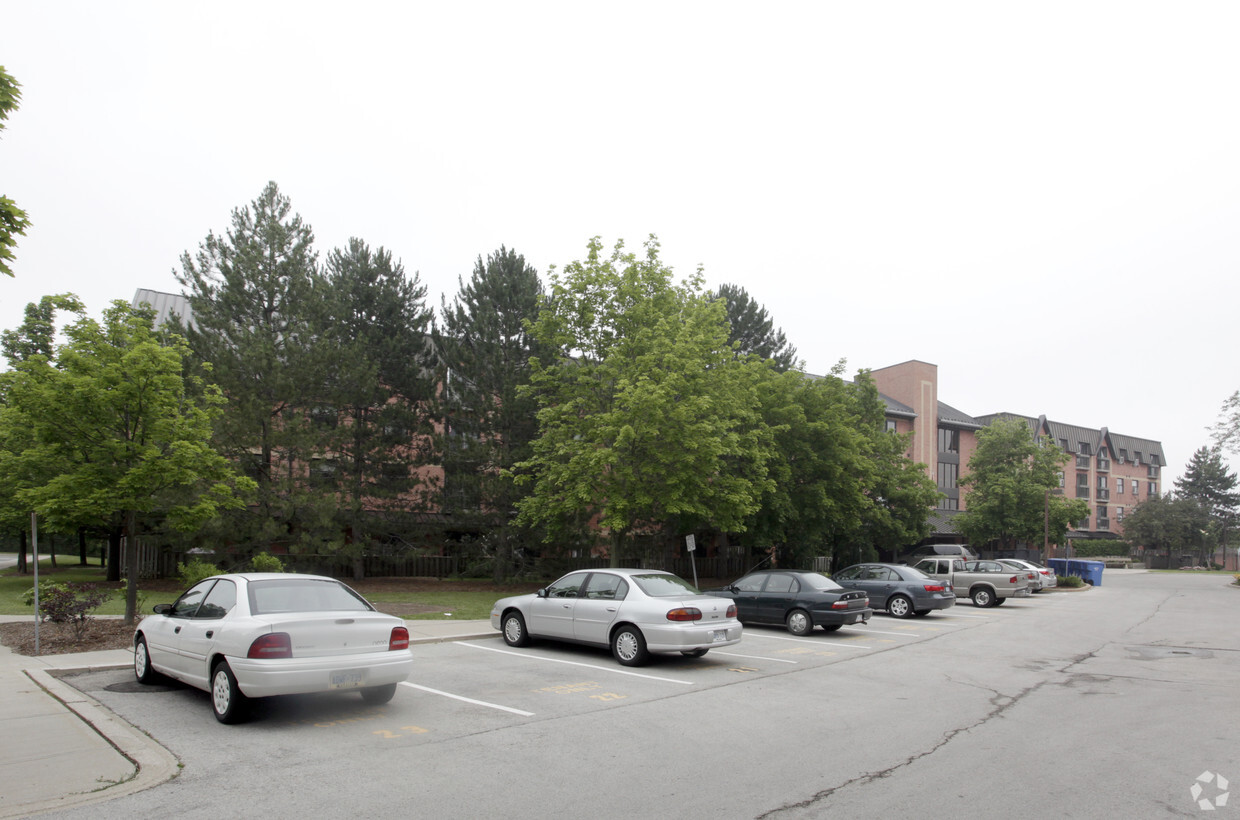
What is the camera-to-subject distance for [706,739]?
289 inches

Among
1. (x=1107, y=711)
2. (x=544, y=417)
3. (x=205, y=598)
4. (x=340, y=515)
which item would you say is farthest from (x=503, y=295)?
(x=1107, y=711)

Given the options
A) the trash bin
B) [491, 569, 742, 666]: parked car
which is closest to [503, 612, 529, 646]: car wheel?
[491, 569, 742, 666]: parked car

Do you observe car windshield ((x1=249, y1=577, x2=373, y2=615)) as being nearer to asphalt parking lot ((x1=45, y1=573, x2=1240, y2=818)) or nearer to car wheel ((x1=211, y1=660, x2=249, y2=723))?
car wheel ((x1=211, y1=660, x2=249, y2=723))

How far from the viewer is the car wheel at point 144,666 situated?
9039 millimetres

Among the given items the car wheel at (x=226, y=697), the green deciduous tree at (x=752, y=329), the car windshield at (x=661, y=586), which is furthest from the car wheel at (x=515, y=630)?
the green deciduous tree at (x=752, y=329)

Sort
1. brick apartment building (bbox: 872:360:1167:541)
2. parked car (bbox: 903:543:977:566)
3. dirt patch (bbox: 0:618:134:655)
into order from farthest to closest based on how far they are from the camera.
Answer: brick apartment building (bbox: 872:360:1167:541) < parked car (bbox: 903:543:977:566) < dirt patch (bbox: 0:618:134:655)

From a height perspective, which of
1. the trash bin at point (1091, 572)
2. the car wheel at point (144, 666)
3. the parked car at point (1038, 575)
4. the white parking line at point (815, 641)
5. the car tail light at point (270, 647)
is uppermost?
the car tail light at point (270, 647)

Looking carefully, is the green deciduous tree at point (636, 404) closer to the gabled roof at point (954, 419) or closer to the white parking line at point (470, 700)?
the white parking line at point (470, 700)

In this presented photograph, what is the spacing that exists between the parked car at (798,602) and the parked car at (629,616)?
13.6 ft

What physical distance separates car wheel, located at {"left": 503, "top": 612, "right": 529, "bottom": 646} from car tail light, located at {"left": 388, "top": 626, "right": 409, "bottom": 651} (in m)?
5.10

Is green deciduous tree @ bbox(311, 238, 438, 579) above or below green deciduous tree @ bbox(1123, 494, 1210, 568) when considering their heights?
above

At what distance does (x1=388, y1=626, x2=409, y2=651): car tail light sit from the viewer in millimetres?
7965

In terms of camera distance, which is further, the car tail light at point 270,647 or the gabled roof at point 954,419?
the gabled roof at point 954,419

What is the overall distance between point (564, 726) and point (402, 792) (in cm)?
241
